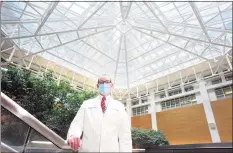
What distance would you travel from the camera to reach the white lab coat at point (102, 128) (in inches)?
80.0

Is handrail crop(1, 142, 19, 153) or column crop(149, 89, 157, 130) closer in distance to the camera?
handrail crop(1, 142, 19, 153)

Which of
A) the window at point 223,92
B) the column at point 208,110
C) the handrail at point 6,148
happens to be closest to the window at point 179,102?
the column at point 208,110

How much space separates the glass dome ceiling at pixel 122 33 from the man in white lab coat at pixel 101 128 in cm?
1272

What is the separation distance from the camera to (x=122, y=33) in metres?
19.0

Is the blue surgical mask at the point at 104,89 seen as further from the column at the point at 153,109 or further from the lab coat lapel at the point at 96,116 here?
the column at the point at 153,109

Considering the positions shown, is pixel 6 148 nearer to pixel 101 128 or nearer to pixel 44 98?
pixel 101 128

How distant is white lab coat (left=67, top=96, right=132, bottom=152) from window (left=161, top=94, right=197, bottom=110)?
23.4m

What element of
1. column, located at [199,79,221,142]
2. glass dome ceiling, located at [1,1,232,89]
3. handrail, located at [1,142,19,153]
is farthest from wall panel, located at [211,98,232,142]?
handrail, located at [1,142,19,153]

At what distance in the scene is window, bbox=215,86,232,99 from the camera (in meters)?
20.8

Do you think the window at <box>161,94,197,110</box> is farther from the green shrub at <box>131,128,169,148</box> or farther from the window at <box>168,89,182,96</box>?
the green shrub at <box>131,128,169,148</box>

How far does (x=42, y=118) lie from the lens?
36.5 ft

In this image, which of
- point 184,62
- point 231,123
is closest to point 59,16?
→ point 184,62

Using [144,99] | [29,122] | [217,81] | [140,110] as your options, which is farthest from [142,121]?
[29,122]

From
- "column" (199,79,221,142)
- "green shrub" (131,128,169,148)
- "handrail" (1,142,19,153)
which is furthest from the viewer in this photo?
"column" (199,79,221,142)
